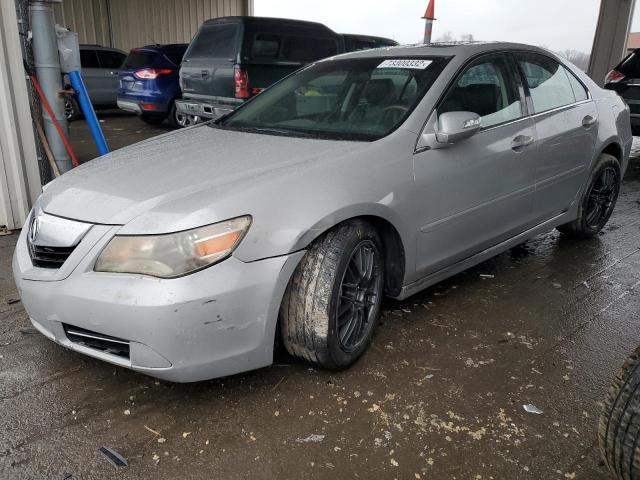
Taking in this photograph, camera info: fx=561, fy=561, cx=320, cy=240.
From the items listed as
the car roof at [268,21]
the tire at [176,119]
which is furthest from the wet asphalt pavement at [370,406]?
the tire at [176,119]

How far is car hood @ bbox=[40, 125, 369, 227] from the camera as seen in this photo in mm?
2372

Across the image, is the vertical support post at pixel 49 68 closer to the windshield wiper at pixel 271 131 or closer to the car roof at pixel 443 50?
the windshield wiper at pixel 271 131

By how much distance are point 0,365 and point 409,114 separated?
246 centimetres

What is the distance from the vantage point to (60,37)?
507 centimetres

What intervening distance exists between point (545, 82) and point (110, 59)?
11861 millimetres

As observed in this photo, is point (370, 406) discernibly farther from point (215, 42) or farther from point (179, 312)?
point (215, 42)

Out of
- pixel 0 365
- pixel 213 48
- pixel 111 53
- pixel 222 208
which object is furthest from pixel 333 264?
pixel 111 53

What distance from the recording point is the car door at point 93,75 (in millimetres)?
12867

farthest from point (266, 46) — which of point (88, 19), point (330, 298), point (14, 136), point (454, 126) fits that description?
point (88, 19)

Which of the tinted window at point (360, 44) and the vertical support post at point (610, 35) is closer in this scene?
the tinted window at point (360, 44)

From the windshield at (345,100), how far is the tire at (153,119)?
8249mm

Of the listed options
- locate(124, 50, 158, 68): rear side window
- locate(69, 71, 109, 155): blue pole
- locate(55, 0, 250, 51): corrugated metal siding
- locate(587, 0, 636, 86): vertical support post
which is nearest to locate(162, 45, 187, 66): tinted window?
locate(124, 50, 158, 68): rear side window

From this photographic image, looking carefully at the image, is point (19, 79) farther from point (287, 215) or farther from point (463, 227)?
point (463, 227)

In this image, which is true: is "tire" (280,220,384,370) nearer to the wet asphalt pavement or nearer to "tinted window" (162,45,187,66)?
the wet asphalt pavement
